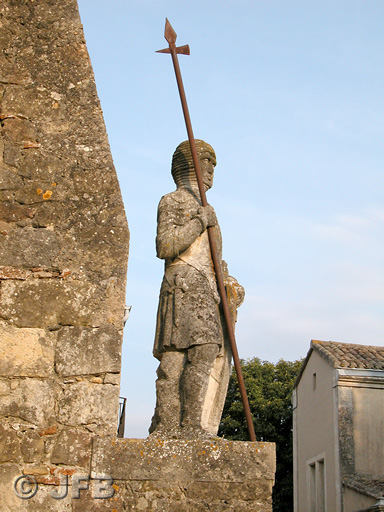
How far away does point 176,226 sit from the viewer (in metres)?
6.23

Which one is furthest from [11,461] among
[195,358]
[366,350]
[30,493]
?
[366,350]

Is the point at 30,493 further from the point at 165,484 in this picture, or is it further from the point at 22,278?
the point at 22,278

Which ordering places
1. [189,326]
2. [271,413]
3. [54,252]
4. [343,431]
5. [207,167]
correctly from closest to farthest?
[54,252] → [189,326] → [207,167] → [343,431] → [271,413]

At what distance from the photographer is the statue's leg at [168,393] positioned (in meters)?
5.70

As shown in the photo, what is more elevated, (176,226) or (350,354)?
→ (350,354)

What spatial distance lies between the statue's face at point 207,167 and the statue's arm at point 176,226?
358 millimetres

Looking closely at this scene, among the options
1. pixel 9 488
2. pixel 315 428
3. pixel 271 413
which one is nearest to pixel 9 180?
pixel 9 488

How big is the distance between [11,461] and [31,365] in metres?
0.65

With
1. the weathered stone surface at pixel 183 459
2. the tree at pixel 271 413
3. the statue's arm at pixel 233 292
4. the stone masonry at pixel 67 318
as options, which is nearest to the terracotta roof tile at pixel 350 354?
the tree at pixel 271 413

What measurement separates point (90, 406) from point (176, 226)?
184 centimetres

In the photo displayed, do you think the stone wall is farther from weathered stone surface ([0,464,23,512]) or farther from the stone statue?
the stone statue

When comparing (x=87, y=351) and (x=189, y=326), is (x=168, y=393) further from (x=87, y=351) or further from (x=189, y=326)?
(x=87, y=351)

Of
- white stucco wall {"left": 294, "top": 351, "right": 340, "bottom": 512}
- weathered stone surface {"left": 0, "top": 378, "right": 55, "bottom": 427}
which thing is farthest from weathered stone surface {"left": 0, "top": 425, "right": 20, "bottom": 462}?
white stucco wall {"left": 294, "top": 351, "right": 340, "bottom": 512}

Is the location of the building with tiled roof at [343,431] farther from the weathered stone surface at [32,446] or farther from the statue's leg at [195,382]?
the weathered stone surface at [32,446]
